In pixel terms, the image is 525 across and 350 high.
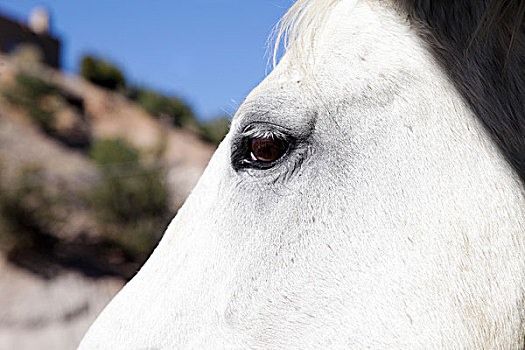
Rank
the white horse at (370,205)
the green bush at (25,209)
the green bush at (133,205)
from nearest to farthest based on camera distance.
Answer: the white horse at (370,205) → the green bush at (25,209) → the green bush at (133,205)

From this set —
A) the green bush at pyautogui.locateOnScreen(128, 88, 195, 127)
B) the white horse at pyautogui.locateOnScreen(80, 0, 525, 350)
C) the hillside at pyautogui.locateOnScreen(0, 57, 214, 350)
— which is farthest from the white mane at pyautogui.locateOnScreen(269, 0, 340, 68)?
the green bush at pyautogui.locateOnScreen(128, 88, 195, 127)

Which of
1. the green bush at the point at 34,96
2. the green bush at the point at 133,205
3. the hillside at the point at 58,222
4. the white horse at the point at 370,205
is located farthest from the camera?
the green bush at the point at 34,96

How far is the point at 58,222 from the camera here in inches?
422

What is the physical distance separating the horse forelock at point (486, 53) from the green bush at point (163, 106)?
68.2 feet

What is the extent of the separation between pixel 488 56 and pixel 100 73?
25828 mm

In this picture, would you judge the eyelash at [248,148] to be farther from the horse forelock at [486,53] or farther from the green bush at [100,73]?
the green bush at [100,73]

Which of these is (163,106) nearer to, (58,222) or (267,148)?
(58,222)

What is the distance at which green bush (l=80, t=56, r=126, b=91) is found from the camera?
2458 cm

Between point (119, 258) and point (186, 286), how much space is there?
10.5 meters

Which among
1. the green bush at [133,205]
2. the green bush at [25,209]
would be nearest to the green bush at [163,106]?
the green bush at [133,205]

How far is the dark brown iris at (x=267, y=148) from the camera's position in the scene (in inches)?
49.3

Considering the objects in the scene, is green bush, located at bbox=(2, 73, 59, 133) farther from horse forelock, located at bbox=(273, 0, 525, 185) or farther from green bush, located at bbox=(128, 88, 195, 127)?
horse forelock, located at bbox=(273, 0, 525, 185)

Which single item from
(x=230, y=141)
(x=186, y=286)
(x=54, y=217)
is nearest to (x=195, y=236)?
(x=186, y=286)

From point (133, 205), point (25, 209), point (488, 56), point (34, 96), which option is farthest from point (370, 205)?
point (34, 96)
